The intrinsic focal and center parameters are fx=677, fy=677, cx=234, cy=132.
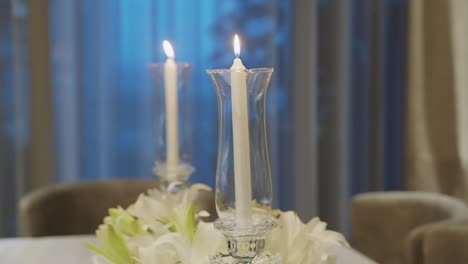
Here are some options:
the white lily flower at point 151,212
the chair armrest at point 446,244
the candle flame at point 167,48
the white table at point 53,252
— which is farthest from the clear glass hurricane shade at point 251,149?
the chair armrest at point 446,244

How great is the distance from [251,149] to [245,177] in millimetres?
42

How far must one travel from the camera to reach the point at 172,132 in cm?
120

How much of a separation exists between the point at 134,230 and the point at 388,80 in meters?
2.31

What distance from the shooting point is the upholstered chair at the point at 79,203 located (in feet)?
6.49

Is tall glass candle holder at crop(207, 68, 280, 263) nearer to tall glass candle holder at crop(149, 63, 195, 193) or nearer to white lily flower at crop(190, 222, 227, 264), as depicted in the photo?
white lily flower at crop(190, 222, 227, 264)

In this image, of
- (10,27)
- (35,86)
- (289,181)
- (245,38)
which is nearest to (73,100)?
(35,86)

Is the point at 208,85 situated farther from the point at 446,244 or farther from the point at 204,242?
the point at 204,242

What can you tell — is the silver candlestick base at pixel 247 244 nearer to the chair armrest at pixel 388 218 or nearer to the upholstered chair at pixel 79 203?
the upholstered chair at pixel 79 203

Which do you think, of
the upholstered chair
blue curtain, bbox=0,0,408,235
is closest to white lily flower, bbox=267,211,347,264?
the upholstered chair

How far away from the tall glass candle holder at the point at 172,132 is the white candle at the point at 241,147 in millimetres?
432

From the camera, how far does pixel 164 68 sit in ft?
3.94

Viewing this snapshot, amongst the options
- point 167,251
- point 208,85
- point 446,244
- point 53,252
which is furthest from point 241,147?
point 208,85

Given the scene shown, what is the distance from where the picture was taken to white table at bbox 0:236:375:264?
132 cm

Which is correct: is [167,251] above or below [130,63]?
below
